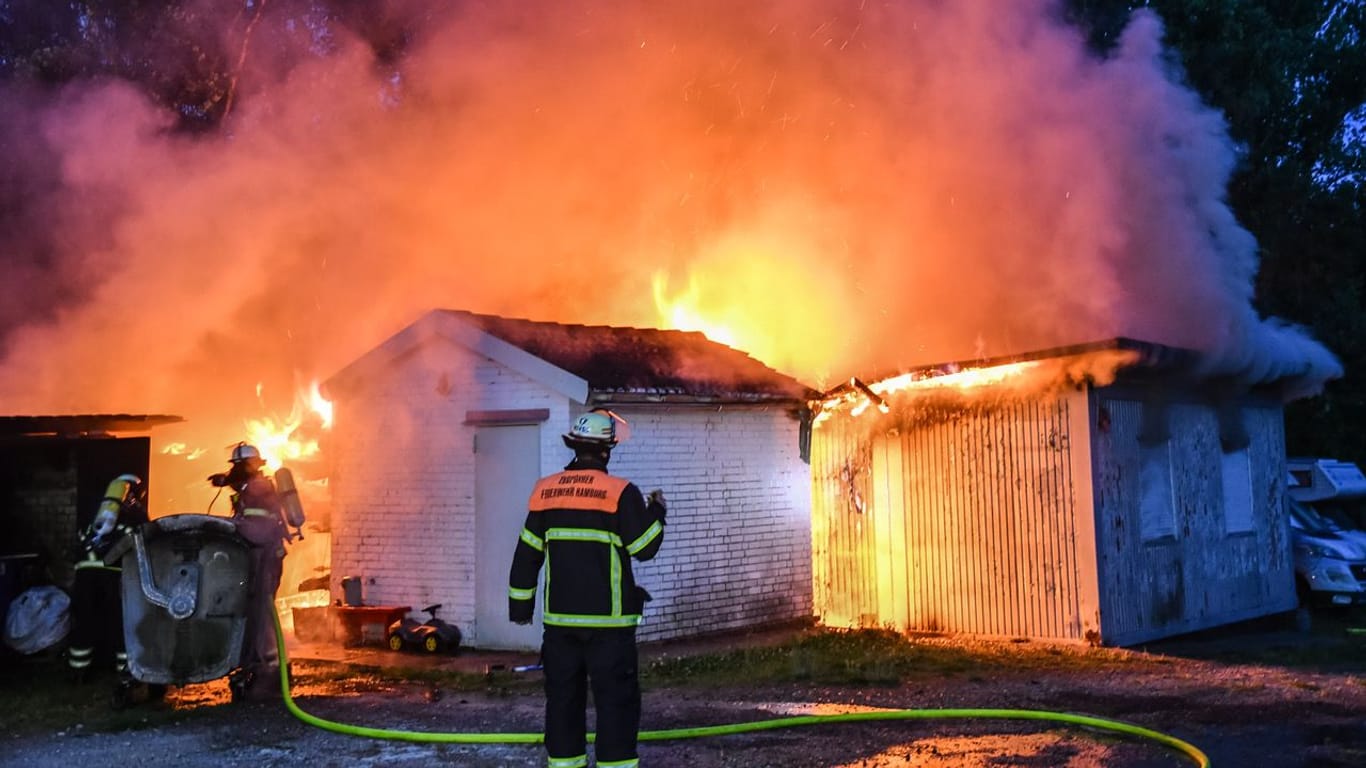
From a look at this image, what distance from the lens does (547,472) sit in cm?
1155

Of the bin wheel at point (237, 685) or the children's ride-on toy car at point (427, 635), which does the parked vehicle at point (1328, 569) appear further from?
the bin wheel at point (237, 685)

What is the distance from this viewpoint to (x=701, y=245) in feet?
64.8

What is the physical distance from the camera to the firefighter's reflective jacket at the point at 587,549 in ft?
19.3

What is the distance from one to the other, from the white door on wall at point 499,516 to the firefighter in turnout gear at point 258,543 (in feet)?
8.67

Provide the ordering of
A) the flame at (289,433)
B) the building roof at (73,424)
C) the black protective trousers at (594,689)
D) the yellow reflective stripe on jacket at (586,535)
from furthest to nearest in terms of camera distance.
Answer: the flame at (289,433) < the building roof at (73,424) < the yellow reflective stripe on jacket at (586,535) < the black protective trousers at (594,689)

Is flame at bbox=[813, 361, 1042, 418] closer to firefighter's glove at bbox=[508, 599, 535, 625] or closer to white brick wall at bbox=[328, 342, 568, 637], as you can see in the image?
white brick wall at bbox=[328, 342, 568, 637]

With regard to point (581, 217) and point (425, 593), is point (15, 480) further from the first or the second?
point (581, 217)

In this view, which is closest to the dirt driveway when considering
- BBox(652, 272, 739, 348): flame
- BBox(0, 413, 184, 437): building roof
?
BBox(0, 413, 184, 437): building roof

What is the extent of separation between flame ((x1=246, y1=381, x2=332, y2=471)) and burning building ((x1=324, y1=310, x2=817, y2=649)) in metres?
4.16

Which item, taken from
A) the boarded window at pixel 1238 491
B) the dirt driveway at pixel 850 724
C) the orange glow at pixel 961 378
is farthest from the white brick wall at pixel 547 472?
the boarded window at pixel 1238 491

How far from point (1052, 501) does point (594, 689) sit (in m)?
7.16

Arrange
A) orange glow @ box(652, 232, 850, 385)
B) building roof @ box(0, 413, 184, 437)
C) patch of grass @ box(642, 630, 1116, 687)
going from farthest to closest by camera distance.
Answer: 1. orange glow @ box(652, 232, 850, 385)
2. building roof @ box(0, 413, 184, 437)
3. patch of grass @ box(642, 630, 1116, 687)

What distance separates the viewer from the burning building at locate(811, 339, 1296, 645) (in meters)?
11.4

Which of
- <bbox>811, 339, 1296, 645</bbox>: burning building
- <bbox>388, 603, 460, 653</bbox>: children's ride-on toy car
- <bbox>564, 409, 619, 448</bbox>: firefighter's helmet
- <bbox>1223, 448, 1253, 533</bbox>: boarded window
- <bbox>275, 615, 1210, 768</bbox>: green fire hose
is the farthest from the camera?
<bbox>1223, 448, 1253, 533</bbox>: boarded window
